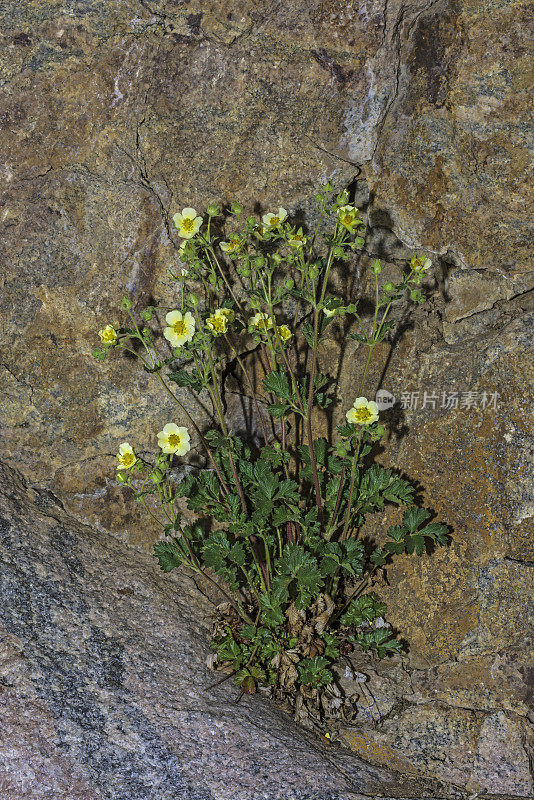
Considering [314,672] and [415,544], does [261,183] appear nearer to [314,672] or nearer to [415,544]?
[415,544]

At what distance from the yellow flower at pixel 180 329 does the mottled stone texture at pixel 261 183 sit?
572mm

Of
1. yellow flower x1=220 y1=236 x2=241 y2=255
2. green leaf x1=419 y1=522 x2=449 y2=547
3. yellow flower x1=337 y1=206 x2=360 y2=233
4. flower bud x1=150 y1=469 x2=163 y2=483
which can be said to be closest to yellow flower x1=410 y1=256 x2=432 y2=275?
yellow flower x1=337 y1=206 x2=360 y2=233

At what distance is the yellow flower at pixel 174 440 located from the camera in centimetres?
273

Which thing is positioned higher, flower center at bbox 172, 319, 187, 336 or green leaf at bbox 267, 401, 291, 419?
flower center at bbox 172, 319, 187, 336

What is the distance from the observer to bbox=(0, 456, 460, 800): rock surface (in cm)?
215

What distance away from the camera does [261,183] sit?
3146 mm

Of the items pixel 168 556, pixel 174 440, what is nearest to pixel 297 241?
pixel 174 440

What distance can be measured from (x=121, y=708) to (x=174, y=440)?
966 millimetres

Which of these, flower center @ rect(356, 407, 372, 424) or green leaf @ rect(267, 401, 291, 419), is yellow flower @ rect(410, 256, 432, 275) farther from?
green leaf @ rect(267, 401, 291, 419)

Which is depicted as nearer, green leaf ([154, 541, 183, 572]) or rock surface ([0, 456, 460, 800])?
rock surface ([0, 456, 460, 800])

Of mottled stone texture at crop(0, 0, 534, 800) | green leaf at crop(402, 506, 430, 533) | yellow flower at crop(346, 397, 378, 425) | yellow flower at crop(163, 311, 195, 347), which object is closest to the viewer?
yellow flower at crop(346, 397, 378, 425)

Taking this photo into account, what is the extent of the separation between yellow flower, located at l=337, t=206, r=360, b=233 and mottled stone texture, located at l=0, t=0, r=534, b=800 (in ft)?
2.11

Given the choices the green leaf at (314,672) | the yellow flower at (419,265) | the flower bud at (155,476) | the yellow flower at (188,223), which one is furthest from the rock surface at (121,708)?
the yellow flower at (419,265)

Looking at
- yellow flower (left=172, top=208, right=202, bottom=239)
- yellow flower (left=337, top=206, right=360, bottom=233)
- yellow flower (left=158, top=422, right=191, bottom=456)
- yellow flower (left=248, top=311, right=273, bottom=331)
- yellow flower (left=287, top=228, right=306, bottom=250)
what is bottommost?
yellow flower (left=158, top=422, right=191, bottom=456)
